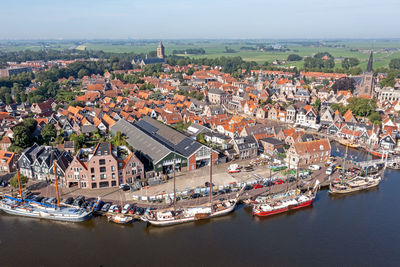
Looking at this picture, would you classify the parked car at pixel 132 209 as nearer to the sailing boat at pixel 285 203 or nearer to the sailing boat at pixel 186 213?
the sailing boat at pixel 186 213

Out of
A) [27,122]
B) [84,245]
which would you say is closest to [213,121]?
[27,122]

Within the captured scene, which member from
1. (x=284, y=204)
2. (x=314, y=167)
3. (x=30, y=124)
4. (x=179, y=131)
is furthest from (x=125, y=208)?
(x=30, y=124)

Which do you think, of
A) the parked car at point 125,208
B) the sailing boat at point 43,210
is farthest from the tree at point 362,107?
the sailing boat at point 43,210

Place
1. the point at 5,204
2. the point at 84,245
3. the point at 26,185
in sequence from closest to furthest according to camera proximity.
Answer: the point at 84,245
the point at 5,204
the point at 26,185

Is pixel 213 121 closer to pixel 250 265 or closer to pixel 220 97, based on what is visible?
pixel 220 97

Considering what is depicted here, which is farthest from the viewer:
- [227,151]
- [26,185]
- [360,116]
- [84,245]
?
[360,116]

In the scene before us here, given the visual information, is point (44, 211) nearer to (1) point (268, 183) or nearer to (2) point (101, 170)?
(2) point (101, 170)

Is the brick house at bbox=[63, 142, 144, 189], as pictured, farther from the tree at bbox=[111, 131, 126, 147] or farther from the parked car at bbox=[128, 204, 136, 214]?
the tree at bbox=[111, 131, 126, 147]
